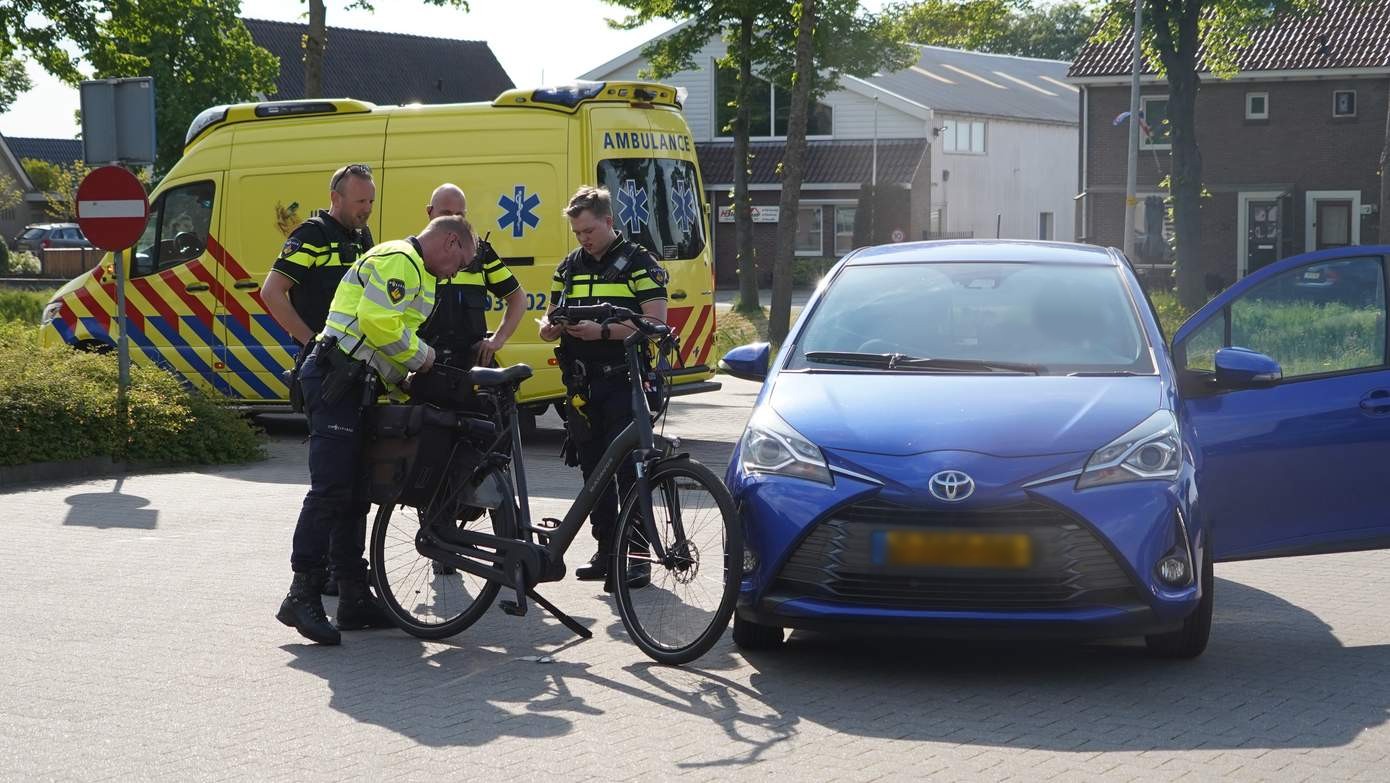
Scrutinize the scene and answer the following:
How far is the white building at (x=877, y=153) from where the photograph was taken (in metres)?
55.2

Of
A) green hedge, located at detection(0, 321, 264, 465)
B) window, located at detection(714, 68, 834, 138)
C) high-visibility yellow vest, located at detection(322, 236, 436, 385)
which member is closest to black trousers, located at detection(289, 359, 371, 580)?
high-visibility yellow vest, located at detection(322, 236, 436, 385)

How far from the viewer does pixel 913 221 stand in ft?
181

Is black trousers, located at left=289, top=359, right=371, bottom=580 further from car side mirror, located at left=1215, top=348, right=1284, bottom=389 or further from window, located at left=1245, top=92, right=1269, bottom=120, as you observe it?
window, located at left=1245, top=92, right=1269, bottom=120

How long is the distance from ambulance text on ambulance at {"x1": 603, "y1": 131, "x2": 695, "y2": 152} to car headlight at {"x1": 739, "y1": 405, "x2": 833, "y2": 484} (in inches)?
274

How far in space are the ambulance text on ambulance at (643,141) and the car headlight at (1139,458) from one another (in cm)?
755

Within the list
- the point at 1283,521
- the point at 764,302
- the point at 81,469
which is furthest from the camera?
the point at 764,302

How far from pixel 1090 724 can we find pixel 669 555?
1.67 meters

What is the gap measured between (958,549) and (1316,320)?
3.00m

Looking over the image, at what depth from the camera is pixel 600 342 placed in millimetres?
7879

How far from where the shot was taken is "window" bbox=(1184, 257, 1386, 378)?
7.03 m

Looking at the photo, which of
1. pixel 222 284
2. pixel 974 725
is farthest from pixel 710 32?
pixel 974 725

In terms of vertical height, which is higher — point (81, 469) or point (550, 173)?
point (550, 173)

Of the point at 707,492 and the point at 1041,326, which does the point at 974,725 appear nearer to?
the point at 707,492

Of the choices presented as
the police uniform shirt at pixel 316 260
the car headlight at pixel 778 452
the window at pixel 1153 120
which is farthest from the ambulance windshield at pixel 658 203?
the window at pixel 1153 120
